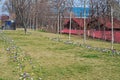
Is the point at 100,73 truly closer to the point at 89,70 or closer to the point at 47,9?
the point at 89,70

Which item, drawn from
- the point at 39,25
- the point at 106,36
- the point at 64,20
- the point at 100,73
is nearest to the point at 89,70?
the point at 100,73

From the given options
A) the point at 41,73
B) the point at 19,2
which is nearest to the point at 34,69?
the point at 41,73

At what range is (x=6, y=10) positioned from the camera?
9194 centimetres

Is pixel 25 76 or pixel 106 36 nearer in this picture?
pixel 25 76

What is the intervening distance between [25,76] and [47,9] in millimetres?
53610

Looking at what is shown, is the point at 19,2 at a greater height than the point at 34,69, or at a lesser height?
greater

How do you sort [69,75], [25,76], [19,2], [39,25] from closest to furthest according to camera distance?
[25,76], [69,75], [19,2], [39,25]

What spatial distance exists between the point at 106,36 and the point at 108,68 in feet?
76.8

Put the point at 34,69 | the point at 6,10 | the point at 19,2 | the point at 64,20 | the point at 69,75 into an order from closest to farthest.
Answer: the point at 69,75 < the point at 34,69 < the point at 19,2 < the point at 64,20 < the point at 6,10

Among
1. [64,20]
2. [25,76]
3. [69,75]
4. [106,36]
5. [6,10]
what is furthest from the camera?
[6,10]

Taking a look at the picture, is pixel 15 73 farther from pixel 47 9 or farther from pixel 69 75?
pixel 47 9

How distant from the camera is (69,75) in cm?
835

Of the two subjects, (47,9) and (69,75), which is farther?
(47,9)

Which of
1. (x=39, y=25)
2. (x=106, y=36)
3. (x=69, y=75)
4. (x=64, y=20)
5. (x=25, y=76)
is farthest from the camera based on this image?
(x=39, y=25)
